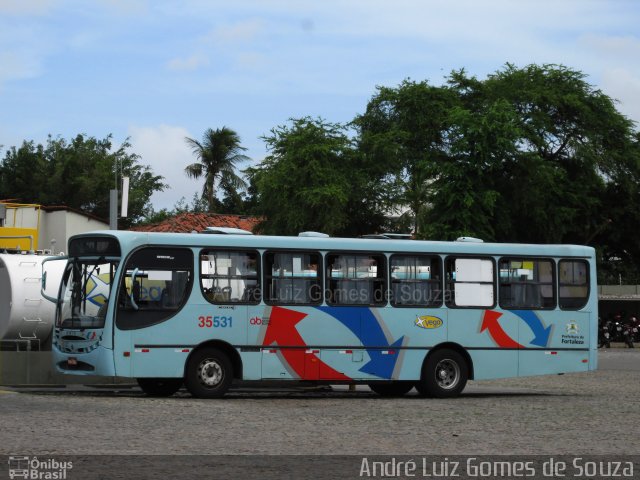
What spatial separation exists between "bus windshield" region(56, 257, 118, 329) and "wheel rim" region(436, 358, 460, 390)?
6.42 metres

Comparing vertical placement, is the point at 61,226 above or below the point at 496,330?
above

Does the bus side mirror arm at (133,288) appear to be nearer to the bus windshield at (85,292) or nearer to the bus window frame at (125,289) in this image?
the bus window frame at (125,289)

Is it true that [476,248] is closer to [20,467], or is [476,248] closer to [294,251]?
[294,251]

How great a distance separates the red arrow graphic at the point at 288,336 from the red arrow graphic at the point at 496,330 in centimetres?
364

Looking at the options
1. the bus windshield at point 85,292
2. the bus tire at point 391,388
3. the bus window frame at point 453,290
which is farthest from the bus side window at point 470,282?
the bus windshield at point 85,292

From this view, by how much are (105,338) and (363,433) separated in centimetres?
664

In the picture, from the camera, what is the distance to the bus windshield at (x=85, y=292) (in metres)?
20.5

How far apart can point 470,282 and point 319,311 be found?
326 centimetres

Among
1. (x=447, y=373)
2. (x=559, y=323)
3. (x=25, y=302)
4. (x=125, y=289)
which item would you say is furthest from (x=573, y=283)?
(x=25, y=302)

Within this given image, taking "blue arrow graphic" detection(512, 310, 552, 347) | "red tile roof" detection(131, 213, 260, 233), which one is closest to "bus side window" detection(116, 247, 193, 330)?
"blue arrow graphic" detection(512, 310, 552, 347)

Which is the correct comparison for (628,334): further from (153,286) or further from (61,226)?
(153,286)

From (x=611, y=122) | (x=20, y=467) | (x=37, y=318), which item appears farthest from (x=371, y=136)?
(x=20, y=467)

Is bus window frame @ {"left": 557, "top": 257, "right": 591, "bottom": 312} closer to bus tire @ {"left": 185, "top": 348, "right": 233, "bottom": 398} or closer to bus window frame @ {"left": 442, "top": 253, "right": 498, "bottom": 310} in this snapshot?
bus window frame @ {"left": 442, "top": 253, "right": 498, "bottom": 310}

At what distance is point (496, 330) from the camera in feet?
76.8
